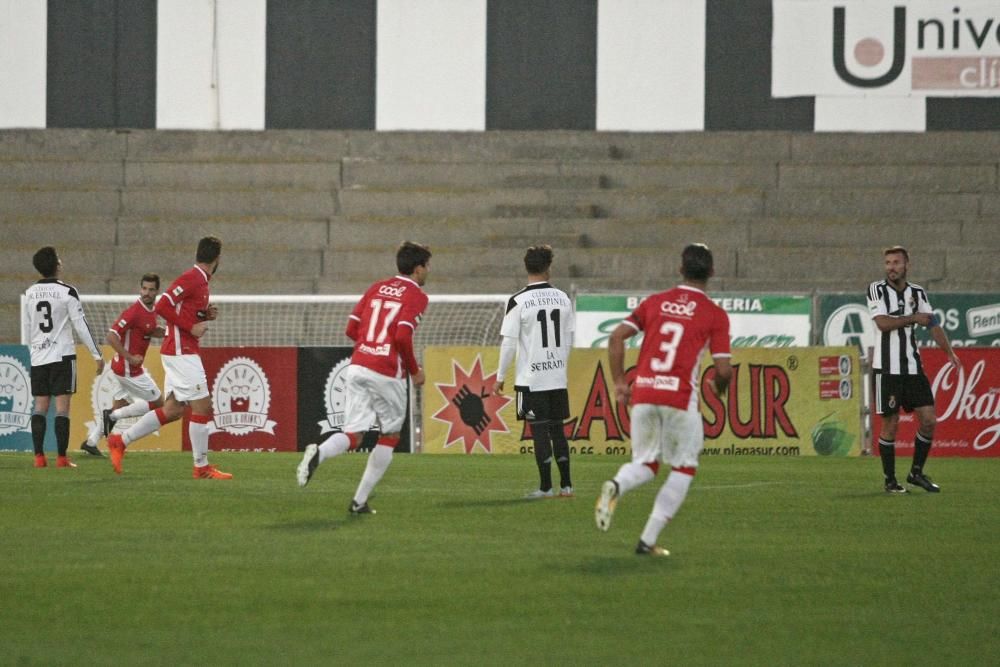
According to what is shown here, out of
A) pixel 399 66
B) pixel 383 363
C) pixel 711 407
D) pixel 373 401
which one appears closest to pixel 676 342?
pixel 383 363

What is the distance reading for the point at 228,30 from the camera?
2880 cm

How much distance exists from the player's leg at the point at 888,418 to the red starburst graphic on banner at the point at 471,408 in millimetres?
6642

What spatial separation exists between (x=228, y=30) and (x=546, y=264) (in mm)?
18484

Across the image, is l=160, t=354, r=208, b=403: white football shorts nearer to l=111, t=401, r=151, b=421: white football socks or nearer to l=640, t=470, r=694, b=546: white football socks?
l=111, t=401, r=151, b=421: white football socks

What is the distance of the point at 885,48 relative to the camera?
27.8 meters

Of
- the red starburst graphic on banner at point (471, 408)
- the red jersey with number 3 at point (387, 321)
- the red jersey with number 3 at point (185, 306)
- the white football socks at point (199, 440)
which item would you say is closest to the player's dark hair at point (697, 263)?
the red jersey with number 3 at point (387, 321)

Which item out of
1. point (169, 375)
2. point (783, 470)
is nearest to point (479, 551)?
point (169, 375)

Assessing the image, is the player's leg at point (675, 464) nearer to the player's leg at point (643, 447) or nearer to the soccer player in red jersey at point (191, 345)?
the player's leg at point (643, 447)

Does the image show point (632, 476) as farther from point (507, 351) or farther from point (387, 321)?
point (507, 351)

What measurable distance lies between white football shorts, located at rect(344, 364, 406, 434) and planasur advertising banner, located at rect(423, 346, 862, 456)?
27.3 feet

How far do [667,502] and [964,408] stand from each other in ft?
38.3

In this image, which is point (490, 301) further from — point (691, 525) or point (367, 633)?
point (367, 633)

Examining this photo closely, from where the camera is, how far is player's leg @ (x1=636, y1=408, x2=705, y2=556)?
8.16 m

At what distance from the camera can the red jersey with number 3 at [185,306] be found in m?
13.1
